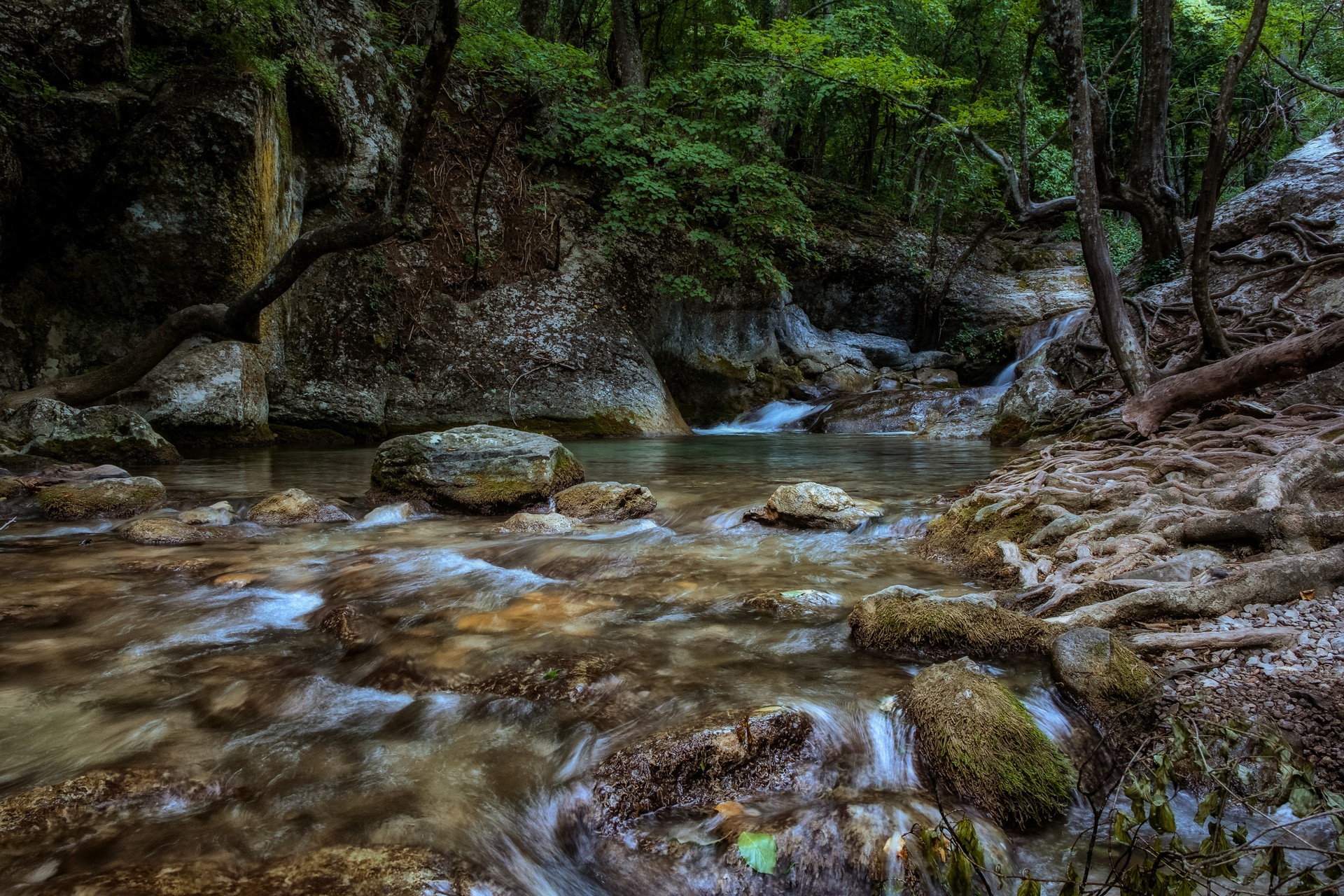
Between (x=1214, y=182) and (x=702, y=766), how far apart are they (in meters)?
7.57

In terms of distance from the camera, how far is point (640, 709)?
2.68 metres

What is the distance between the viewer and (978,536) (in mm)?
4707

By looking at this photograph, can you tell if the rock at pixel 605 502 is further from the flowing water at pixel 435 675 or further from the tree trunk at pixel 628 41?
the tree trunk at pixel 628 41

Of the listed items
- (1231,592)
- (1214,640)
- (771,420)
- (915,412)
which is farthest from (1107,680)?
(771,420)

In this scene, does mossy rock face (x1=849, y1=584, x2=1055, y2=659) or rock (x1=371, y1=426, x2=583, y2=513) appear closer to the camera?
mossy rock face (x1=849, y1=584, x2=1055, y2=659)

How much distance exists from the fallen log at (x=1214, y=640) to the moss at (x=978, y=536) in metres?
1.23

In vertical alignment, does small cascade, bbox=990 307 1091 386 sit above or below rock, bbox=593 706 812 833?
above

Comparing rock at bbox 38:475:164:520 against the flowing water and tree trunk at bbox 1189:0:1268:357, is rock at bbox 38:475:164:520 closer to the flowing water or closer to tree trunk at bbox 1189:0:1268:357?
the flowing water

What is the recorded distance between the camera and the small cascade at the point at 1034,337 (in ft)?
51.3

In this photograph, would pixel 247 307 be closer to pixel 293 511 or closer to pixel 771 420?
pixel 293 511

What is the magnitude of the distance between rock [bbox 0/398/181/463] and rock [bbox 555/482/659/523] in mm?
6134

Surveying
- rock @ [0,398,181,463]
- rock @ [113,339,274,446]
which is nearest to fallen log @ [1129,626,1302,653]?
rock @ [0,398,181,463]

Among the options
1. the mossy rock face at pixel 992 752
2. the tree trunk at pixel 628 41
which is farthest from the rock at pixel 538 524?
the tree trunk at pixel 628 41

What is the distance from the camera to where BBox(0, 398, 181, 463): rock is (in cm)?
807
